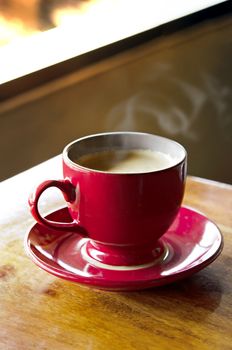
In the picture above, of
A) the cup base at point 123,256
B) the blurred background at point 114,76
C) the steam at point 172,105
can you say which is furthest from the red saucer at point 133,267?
the steam at point 172,105

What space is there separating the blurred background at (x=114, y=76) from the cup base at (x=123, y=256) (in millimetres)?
655

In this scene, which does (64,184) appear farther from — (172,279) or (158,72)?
(158,72)

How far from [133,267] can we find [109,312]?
0.21 ft

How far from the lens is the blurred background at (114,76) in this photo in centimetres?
115

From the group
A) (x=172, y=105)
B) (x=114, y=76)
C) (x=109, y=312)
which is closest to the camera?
(x=109, y=312)

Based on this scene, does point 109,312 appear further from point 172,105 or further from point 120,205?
point 172,105

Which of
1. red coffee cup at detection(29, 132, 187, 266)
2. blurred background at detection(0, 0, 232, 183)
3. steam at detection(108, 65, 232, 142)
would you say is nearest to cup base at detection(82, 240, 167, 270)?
red coffee cup at detection(29, 132, 187, 266)

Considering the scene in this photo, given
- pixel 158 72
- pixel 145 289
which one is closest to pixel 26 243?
pixel 145 289

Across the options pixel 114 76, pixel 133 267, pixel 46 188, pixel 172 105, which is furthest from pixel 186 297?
pixel 172 105

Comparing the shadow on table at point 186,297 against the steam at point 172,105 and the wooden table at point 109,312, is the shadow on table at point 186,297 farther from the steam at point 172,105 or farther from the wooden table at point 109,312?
the steam at point 172,105

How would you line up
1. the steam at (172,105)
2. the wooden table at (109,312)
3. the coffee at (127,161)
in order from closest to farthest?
the wooden table at (109,312) → the coffee at (127,161) → the steam at (172,105)

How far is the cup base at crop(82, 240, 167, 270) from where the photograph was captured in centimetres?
53

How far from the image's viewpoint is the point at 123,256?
539 mm

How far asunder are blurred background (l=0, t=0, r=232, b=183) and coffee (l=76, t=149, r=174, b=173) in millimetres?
601
